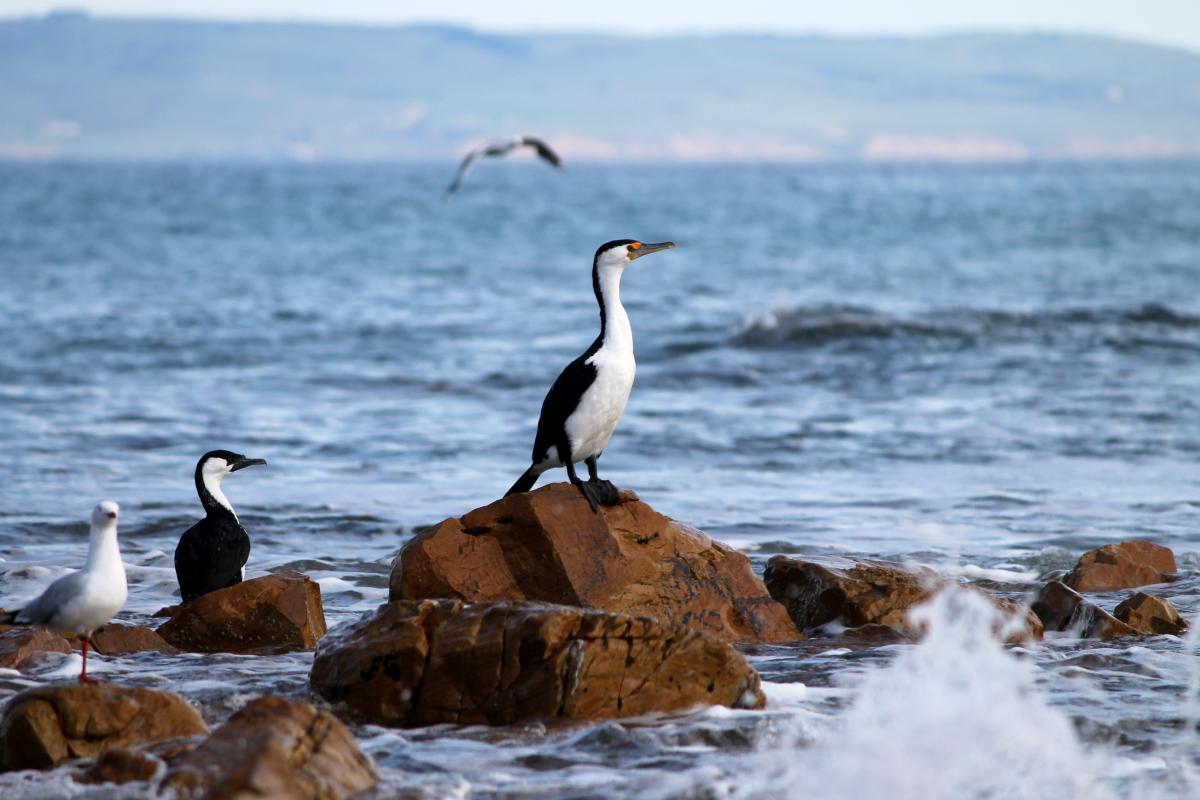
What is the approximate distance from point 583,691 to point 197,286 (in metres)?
22.9

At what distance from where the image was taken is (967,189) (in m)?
85.9

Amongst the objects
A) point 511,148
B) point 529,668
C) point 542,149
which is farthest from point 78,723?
point 542,149

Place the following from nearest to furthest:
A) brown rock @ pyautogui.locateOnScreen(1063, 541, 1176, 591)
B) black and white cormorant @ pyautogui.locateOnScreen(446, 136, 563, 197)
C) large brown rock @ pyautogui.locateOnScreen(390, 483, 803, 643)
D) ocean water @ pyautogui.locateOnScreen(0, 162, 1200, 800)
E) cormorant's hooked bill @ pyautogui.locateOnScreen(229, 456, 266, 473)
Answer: ocean water @ pyautogui.locateOnScreen(0, 162, 1200, 800)
large brown rock @ pyautogui.locateOnScreen(390, 483, 803, 643)
brown rock @ pyautogui.locateOnScreen(1063, 541, 1176, 591)
cormorant's hooked bill @ pyautogui.locateOnScreen(229, 456, 266, 473)
black and white cormorant @ pyautogui.locateOnScreen(446, 136, 563, 197)

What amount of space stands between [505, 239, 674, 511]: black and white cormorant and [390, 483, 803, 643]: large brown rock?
14cm

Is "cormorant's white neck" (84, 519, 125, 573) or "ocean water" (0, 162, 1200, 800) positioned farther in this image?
"cormorant's white neck" (84, 519, 125, 573)

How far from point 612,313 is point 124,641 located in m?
2.61

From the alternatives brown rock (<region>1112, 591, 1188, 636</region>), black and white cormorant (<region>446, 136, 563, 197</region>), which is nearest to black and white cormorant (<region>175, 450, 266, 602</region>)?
brown rock (<region>1112, 591, 1188, 636</region>)

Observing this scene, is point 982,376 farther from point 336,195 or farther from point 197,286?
point 336,195

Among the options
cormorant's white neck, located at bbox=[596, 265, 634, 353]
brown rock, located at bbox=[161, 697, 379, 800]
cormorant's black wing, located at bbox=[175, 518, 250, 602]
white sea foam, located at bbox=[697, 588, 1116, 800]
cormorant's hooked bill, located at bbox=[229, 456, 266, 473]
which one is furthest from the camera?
cormorant's hooked bill, located at bbox=[229, 456, 266, 473]

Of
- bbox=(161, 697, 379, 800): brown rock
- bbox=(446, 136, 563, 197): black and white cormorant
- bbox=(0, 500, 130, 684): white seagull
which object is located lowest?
bbox=(161, 697, 379, 800): brown rock

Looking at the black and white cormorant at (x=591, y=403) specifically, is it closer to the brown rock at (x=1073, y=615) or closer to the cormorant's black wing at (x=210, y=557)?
the cormorant's black wing at (x=210, y=557)

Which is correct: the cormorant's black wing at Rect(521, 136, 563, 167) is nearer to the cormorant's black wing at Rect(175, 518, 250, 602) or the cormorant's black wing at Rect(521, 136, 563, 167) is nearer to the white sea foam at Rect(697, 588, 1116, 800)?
the cormorant's black wing at Rect(175, 518, 250, 602)

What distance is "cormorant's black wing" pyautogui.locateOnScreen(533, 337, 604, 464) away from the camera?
669 centimetres

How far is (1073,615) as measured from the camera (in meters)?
6.91
